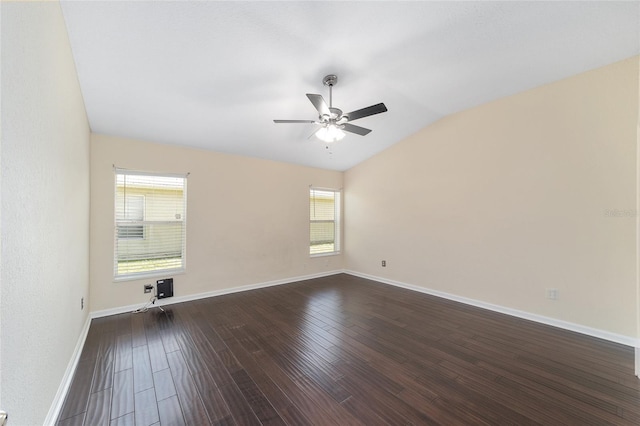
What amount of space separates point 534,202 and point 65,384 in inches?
205

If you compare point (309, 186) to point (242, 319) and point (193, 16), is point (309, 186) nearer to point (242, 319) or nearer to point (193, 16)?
point (242, 319)

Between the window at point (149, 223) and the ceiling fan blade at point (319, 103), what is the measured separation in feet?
9.01

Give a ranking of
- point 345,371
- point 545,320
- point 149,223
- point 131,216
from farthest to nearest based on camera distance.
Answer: point 149,223 → point 131,216 → point 545,320 → point 345,371

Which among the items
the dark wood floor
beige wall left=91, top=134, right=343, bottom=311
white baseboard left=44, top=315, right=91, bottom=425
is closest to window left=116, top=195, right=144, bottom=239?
beige wall left=91, top=134, right=343, bottom=311

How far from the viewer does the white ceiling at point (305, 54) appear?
6.63ft

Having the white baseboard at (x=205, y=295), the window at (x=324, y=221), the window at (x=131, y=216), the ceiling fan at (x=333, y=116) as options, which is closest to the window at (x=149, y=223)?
the window at (x=131, y=216)

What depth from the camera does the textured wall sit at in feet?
3.34

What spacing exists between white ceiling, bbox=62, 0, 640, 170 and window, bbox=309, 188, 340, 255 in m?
2.44

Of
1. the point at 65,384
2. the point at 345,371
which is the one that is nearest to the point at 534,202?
the point at 345,371

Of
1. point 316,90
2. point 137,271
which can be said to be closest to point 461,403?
point 316,90

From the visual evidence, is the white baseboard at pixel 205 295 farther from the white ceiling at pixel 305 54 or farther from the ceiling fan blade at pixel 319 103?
the ceiling fan blade at pixel 319 103

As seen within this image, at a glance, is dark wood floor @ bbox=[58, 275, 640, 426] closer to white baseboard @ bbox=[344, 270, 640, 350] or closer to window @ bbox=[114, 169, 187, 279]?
white baseboard @ bbox=[344, 270, 640, 350]

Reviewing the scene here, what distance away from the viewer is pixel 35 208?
1.33 metres

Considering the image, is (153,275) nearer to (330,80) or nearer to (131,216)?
(131,216)
